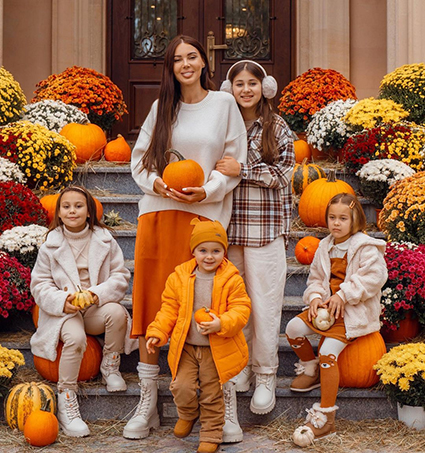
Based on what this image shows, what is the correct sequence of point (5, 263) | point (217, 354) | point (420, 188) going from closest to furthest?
point (217, 354), point (5, 263), point (420, 188)

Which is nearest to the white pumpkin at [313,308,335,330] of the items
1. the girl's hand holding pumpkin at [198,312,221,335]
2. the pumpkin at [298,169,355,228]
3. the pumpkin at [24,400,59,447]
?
the girl's hand holding pumpkin at [198,312,221,335]

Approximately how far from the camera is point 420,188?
15.8 feet

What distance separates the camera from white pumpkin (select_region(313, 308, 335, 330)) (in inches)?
144

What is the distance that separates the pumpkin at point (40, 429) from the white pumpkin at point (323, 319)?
1331 mm

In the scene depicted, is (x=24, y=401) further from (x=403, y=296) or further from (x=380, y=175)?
(x=380, y=175)

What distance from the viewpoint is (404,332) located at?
4.25m

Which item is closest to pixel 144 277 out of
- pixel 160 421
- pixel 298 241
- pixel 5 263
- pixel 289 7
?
pixel 160 421

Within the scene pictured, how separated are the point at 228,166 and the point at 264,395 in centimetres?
112

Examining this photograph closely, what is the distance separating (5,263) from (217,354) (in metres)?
1.59

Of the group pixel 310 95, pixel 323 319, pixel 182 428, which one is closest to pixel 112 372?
pixel 182 428

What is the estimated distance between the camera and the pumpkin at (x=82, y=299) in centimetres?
365

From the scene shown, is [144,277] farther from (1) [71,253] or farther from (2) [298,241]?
(2) [298,241]

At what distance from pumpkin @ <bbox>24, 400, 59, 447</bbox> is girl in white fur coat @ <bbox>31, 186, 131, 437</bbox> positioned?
0.50ft

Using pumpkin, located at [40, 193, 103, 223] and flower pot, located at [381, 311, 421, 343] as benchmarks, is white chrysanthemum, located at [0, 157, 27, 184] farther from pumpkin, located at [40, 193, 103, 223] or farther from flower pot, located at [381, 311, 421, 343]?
flower pot, located at [381, 311, 421, 343]
